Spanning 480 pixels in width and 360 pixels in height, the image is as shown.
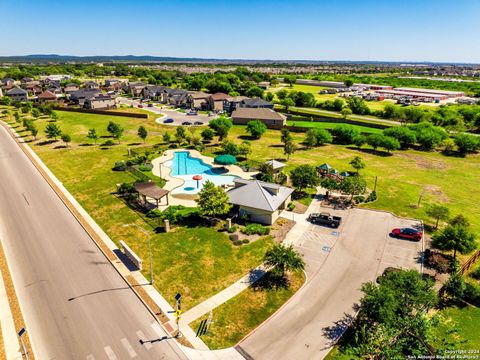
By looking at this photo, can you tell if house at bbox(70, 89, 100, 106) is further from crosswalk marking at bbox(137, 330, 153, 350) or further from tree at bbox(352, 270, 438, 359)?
tree at bbox(352, 270, 438, 359)

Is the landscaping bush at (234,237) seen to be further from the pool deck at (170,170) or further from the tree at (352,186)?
the tree at (352,186)

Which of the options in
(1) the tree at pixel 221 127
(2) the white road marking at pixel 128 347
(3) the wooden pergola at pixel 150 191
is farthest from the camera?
(1) the tree at pixel 221 127

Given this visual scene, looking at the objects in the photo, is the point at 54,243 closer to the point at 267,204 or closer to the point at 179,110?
the point at 267,204

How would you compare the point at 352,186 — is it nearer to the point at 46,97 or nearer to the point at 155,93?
the point at 155,93

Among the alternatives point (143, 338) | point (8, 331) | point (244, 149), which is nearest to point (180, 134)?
point (244, 149)

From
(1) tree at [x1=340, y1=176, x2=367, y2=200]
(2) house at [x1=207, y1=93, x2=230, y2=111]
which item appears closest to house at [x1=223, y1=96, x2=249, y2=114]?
(2) house at [x1=207, y1=93, x2=230, y2=111]

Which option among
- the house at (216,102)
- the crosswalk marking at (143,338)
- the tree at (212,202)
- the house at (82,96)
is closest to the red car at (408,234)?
the tree at (212,202)
